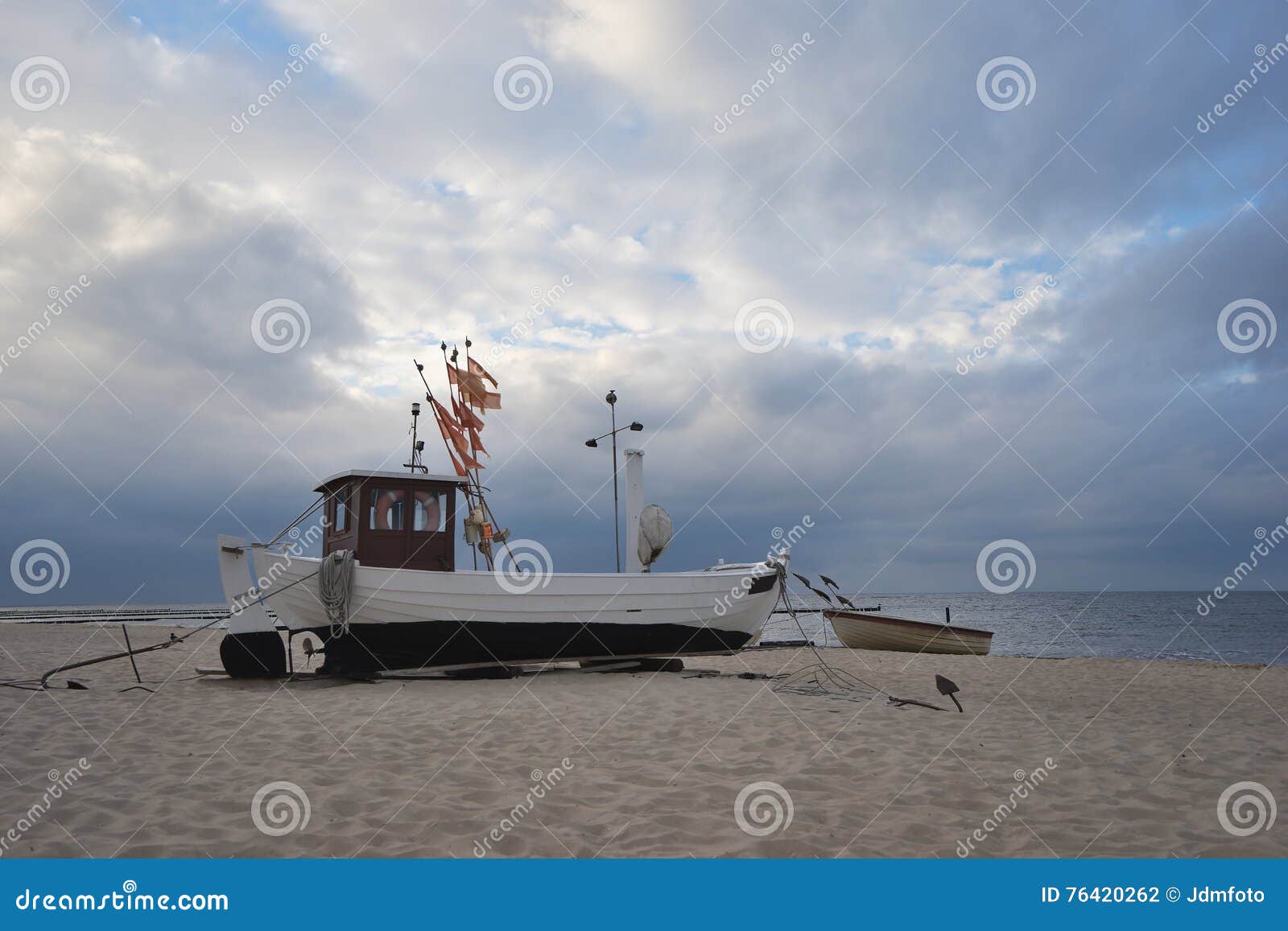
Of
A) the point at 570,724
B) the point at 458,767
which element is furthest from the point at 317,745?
the point at 570,724

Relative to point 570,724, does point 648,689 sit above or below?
above

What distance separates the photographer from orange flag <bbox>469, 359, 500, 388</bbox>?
14297mm

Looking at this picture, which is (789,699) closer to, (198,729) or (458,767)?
(458,767)

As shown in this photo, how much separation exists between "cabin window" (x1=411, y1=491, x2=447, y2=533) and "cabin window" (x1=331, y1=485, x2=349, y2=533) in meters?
1.09

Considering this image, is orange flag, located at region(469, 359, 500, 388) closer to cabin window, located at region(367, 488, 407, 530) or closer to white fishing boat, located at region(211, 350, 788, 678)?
white fishing boat, located at region(211, 350, 788, 678)

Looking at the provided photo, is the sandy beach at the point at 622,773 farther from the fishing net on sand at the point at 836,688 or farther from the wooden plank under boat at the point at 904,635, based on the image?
the wooden plank under boat at the point at 904,635

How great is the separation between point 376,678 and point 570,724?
5269mm

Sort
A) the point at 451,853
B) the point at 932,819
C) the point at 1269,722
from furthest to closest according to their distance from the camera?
1. the point at 1269,722
2. the point at 932,819
3. the point at 451,853

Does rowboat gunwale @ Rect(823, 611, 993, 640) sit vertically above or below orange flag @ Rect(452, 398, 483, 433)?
below

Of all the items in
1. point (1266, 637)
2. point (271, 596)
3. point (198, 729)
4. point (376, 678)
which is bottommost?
point (198, 729)

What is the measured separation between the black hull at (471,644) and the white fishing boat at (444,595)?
2 centimetres

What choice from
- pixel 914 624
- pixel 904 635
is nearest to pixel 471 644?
pixel 914 624

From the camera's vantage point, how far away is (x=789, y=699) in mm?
8773

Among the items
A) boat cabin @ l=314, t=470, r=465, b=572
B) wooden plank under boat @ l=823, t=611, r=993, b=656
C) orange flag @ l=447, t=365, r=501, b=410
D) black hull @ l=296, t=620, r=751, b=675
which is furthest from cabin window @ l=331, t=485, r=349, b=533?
wooden plank under boat @ l=823, t=611, r=993, b=656
